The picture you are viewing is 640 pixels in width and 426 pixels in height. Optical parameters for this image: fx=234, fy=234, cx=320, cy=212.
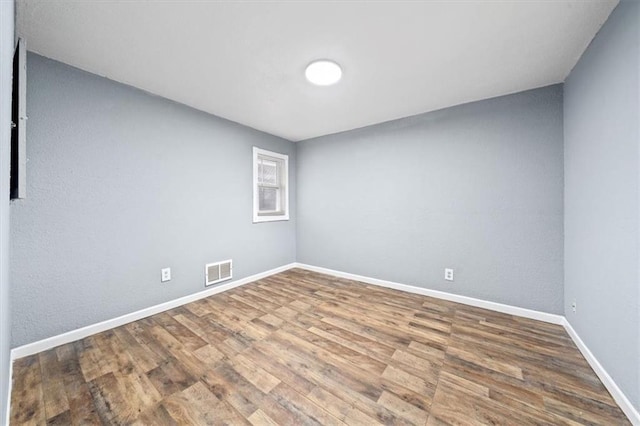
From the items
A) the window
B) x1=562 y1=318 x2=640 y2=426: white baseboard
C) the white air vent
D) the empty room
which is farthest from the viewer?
the window

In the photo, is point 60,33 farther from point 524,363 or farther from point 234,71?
point 524,363

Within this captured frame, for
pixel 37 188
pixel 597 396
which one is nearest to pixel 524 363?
pixel 597 396

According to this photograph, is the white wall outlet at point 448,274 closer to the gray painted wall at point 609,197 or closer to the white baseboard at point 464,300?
the white baseboard at point 464,300

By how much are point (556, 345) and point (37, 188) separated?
4.32 meters

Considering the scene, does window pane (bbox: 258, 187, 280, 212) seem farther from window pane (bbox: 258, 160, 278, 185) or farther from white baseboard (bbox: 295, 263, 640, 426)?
white baseboard (bbox: 295, 263, 640, 426)

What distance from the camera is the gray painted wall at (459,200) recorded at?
2.30 metres

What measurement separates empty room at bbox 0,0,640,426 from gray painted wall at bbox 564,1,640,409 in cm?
2

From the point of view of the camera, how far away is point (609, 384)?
1.43 metres

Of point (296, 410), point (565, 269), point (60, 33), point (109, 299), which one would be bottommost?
point (296, 410)

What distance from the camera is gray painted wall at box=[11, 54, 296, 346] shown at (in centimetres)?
182

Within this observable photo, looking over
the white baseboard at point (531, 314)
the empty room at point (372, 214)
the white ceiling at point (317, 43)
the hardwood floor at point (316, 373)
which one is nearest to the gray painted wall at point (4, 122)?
the empty room at point (372, 214)

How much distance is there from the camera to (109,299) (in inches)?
84.9

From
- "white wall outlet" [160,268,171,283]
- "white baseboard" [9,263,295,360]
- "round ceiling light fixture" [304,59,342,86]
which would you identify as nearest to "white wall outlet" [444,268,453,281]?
"round ceiling light fixture" [304,59,342,86]

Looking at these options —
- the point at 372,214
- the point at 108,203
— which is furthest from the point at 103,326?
the point at 372,214
